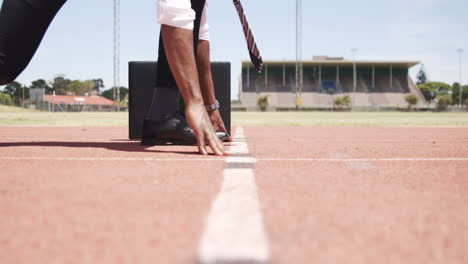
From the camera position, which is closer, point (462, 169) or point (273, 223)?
point (273, 223)

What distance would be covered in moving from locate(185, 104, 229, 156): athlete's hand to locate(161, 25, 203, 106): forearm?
0.05 meters

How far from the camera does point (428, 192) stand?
1308mm

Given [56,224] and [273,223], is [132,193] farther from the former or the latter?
[273,223]

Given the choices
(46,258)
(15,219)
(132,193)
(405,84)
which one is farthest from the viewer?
(405,84)

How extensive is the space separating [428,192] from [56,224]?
1038mm

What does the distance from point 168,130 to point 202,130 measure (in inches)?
21.2

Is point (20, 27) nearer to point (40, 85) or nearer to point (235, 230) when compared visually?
point (235, 230)

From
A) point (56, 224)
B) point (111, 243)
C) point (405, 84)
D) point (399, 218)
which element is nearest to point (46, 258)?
point (111, 243)

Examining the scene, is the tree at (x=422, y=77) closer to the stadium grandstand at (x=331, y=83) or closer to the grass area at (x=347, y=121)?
the stadium grandstand at (x=331, y=83)

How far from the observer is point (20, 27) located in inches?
106

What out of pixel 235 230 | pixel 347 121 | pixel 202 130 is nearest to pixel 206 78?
pixel 202 130

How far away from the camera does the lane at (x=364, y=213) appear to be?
729 millimetres

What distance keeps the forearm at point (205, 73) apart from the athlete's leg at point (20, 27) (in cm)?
93

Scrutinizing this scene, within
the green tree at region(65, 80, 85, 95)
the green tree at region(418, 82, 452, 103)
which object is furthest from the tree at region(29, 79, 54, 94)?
the green tree at region(418, 82, 452, 103)
